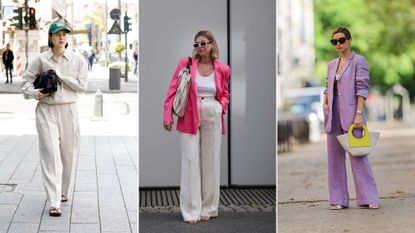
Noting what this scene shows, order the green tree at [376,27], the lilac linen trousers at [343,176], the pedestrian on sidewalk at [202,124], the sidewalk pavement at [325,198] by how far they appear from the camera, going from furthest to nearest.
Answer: the green tree at [376,27]
the lilac linen trousers at [343,176]
the pedestrian on sidewalk at [202,124]
the sidewalk pavement at [325,198]

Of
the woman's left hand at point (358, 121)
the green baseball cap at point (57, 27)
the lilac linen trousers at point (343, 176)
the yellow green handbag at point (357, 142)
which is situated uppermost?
the green baseball cap at point (57, 27)

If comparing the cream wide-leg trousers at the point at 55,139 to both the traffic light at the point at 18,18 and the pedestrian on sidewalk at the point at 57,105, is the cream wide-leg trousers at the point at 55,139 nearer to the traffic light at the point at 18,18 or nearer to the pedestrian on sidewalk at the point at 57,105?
the pedestrian on sidewalk at the point at 57,105

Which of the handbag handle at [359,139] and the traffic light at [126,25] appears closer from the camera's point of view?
the handbag handle at [359,139]

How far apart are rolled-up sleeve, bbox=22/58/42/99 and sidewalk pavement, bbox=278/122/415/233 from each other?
1.58 m

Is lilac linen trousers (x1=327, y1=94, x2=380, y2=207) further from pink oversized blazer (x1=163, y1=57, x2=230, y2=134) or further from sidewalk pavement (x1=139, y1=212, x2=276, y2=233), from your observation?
pink oversized blazer (x1=163, y1=57, x2=230, y2=134)

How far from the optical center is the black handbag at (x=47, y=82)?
12.4ft

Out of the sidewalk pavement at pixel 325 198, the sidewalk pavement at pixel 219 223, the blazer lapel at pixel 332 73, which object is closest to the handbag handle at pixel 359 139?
the blazer lapel at pixel 332 73

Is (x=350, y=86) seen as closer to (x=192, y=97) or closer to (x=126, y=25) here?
(x=192, y=97)

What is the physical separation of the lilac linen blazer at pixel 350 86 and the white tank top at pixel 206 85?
0.66 m

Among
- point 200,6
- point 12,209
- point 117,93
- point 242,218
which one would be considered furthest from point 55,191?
point 200,6

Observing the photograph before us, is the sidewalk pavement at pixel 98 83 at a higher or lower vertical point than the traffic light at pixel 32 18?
lower

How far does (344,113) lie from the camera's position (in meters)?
3.79

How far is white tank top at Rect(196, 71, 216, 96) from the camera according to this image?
A: 3803 mm

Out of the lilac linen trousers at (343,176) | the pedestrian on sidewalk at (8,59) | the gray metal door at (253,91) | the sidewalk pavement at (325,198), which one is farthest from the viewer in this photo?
the gray metal door at (253,91)
